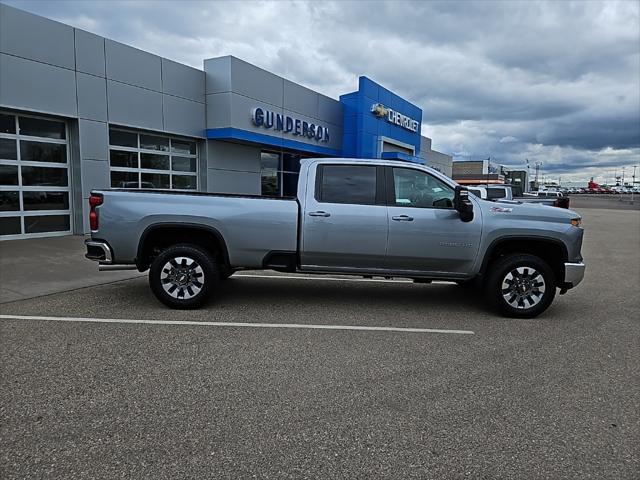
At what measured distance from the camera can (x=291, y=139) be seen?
20.3m

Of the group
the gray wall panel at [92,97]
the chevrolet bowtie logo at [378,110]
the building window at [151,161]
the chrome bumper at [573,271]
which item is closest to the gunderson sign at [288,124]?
the building window at [151,161]

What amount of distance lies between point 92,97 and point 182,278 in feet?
30.6

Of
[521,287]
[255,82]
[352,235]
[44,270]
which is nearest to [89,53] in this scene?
[255,82]

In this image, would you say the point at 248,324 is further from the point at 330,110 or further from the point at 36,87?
the point at 330,110

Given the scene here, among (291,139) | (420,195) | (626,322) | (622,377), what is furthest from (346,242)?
(291,139)

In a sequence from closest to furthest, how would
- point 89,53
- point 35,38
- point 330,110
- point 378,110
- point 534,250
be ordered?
point 534,250 → point 35,38 → point 89,53 → point 330,110 → point 378,110

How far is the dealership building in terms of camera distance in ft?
38.4

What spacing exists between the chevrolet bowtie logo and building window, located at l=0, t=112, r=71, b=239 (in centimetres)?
1584

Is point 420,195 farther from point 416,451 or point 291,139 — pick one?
point 291,139

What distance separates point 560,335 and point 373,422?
3.19 meters

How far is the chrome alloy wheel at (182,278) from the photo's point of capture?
19.8ft

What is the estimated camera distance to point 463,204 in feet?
19.5

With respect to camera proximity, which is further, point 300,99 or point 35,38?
point 300,99

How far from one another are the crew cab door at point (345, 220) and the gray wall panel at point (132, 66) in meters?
9.95
